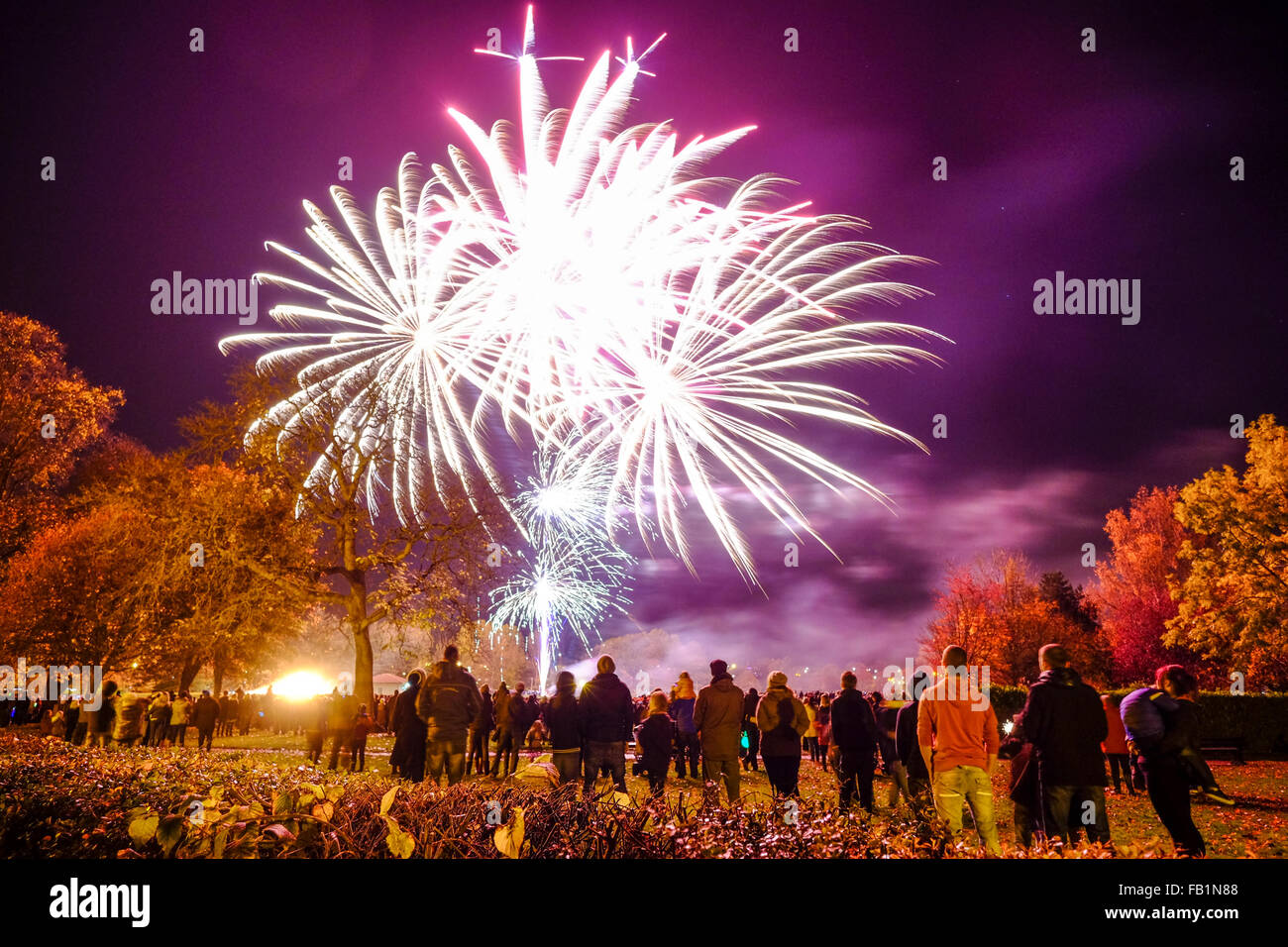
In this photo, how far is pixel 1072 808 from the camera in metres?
7.04

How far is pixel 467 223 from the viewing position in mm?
19969

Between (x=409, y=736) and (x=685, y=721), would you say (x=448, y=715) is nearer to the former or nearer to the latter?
(x=409, y=736)

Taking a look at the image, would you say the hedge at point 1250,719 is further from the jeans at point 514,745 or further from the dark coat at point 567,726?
the dark coat at point 567,726

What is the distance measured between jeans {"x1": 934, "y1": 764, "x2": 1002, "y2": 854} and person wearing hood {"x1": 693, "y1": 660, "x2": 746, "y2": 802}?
3.20 meters

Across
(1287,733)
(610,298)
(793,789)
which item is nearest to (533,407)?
(610,298)

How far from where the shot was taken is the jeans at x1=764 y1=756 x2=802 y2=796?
10.2 metres

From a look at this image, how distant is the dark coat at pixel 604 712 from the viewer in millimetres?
10336

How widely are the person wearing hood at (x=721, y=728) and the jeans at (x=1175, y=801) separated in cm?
465

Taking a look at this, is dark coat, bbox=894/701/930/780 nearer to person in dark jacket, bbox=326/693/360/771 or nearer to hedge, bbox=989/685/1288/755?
person in dark jacket, bbox=326/693/360/771

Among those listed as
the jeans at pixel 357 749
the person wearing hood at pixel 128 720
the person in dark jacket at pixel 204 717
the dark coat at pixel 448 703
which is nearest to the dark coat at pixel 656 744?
the dark coat at pixel 448 703

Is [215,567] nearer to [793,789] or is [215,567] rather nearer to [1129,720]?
[793,789]

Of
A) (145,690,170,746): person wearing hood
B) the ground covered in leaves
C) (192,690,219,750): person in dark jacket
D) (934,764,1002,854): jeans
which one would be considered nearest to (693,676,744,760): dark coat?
the ground covered in leaves
